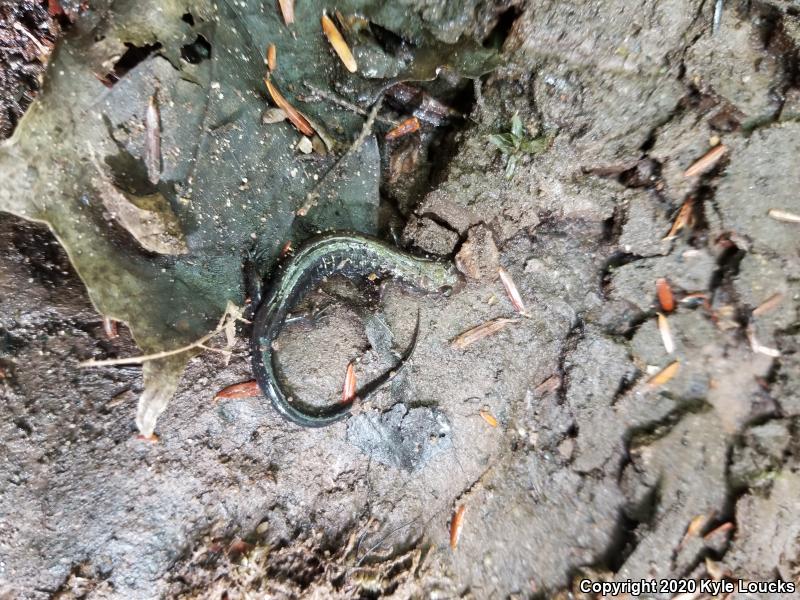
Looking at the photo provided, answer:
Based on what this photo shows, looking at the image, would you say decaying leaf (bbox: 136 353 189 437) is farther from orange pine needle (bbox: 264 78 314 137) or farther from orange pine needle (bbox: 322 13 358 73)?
orange pine needle (bbox: 322 13 358 73)

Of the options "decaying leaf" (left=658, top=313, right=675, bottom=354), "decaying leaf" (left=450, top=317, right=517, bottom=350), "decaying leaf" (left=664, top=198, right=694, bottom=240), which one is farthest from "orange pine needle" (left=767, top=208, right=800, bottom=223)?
"decaying leaf" (left=450, top=317, right=517, bottom=350)

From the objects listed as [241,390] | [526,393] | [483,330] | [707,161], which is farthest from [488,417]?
[707,161]

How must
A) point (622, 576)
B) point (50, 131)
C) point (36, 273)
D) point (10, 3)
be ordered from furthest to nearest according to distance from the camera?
point (622, 576)
point (36, 273)
point (10, 3)
point (50, 131)

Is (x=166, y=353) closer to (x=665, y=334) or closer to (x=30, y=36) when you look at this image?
(x=30, y=36)

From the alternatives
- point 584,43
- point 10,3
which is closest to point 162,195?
point 10,3

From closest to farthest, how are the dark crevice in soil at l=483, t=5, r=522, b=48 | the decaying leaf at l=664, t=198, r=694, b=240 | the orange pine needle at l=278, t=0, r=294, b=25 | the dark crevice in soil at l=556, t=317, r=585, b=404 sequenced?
the dark crevice in soil at l=483, t=5, r=522, b=48 < the orange pine needle at l=278, t=0, r=294, b=25 < the decaying leaf at l=664, t=198, r=694, b=240 < the dark crevice in soil at l=556, t=317, r=585, b=404

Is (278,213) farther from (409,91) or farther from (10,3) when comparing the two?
(10,3)
